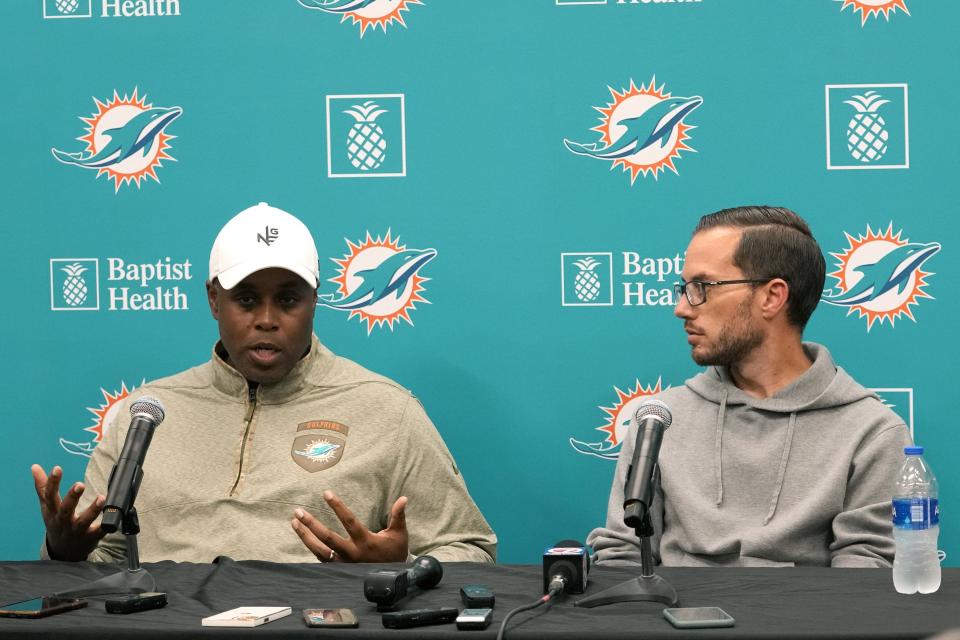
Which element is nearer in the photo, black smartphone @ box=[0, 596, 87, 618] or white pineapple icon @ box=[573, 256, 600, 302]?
black smartphone @ box=[0, 596, 87, 618]

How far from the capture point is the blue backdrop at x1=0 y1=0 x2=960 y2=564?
2.92 meters

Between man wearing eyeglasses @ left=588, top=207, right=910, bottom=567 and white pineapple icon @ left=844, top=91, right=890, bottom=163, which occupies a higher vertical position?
white pineapple icon @ left=844, top=91, right=890, bottom=163

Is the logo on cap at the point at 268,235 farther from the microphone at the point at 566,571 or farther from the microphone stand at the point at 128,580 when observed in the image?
the microphone at the point at 566,571

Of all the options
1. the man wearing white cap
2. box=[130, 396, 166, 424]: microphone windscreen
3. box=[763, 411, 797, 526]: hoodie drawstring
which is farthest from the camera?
the man wearing white cap

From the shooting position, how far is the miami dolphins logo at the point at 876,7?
2.90 meters

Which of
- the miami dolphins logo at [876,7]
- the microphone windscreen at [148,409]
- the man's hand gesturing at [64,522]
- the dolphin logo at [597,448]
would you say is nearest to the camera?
the microphone windscreen at [148,409]

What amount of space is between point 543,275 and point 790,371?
0.78 meters

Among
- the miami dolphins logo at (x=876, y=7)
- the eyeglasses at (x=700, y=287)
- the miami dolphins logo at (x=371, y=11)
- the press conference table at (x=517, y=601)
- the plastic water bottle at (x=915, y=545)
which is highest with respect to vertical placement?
the miami dolphins logo at (x=371, y=11)

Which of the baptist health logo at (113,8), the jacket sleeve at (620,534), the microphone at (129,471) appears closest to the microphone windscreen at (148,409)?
the microphone at (129,471)

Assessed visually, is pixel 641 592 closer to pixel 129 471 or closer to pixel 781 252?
pixel 129 471

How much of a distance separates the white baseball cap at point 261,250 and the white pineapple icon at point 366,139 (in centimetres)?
39

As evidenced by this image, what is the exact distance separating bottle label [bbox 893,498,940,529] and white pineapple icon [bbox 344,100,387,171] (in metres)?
1.77

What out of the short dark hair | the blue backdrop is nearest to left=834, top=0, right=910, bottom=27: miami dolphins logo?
the blue backdrop

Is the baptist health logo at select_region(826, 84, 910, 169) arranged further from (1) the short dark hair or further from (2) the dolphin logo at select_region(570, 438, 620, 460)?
(2) the dolphin logo at select_region(570, 438, 620, 460)
